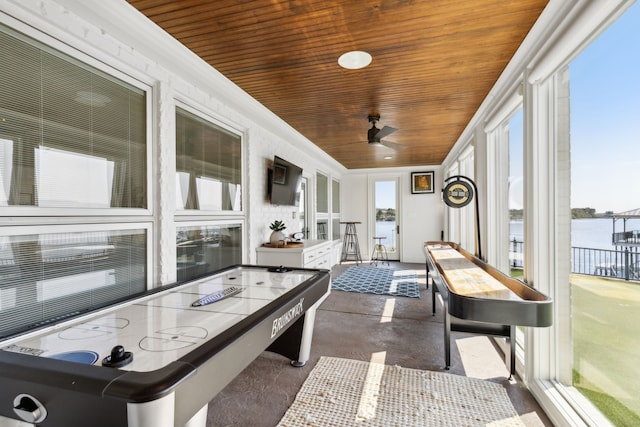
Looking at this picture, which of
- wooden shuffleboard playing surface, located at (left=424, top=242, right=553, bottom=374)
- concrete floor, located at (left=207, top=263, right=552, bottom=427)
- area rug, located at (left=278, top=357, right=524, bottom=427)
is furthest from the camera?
concrete floor, located at (left=207, top=263, right=552, bottom=427)

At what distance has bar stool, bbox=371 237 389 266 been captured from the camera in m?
7.82

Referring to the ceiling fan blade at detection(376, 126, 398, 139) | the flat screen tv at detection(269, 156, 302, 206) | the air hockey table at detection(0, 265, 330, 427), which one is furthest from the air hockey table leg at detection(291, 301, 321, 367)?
the ceiling fan blade at detection(376, 126, 398, 139)

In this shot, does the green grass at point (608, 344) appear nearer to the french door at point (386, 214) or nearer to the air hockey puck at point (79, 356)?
the air hockey puck at point (79, 356)

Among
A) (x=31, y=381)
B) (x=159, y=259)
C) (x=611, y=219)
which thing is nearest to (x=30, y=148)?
(x=159, y=259)

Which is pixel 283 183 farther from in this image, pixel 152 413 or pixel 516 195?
pixel 152 413

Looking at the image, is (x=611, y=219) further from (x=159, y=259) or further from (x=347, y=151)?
(x=347, y=151)

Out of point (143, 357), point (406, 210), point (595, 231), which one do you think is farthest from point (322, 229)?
point (143, 357)

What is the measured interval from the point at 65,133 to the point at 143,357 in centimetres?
140

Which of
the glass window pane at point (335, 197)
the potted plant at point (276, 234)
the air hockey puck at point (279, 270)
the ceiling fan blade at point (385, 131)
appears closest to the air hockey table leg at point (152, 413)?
the air hockey puck at point (279, 270)

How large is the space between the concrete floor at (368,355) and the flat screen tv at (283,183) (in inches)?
63.8

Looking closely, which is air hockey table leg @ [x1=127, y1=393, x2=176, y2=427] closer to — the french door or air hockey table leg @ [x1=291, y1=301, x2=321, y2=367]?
air hockey table leg @ [x1=291, y1=301, x2=321, y2=367]

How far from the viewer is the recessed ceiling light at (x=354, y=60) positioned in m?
2.29

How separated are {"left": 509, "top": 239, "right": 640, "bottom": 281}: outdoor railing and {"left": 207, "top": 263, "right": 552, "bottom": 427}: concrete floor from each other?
96cm

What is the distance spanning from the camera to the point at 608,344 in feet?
5.39
